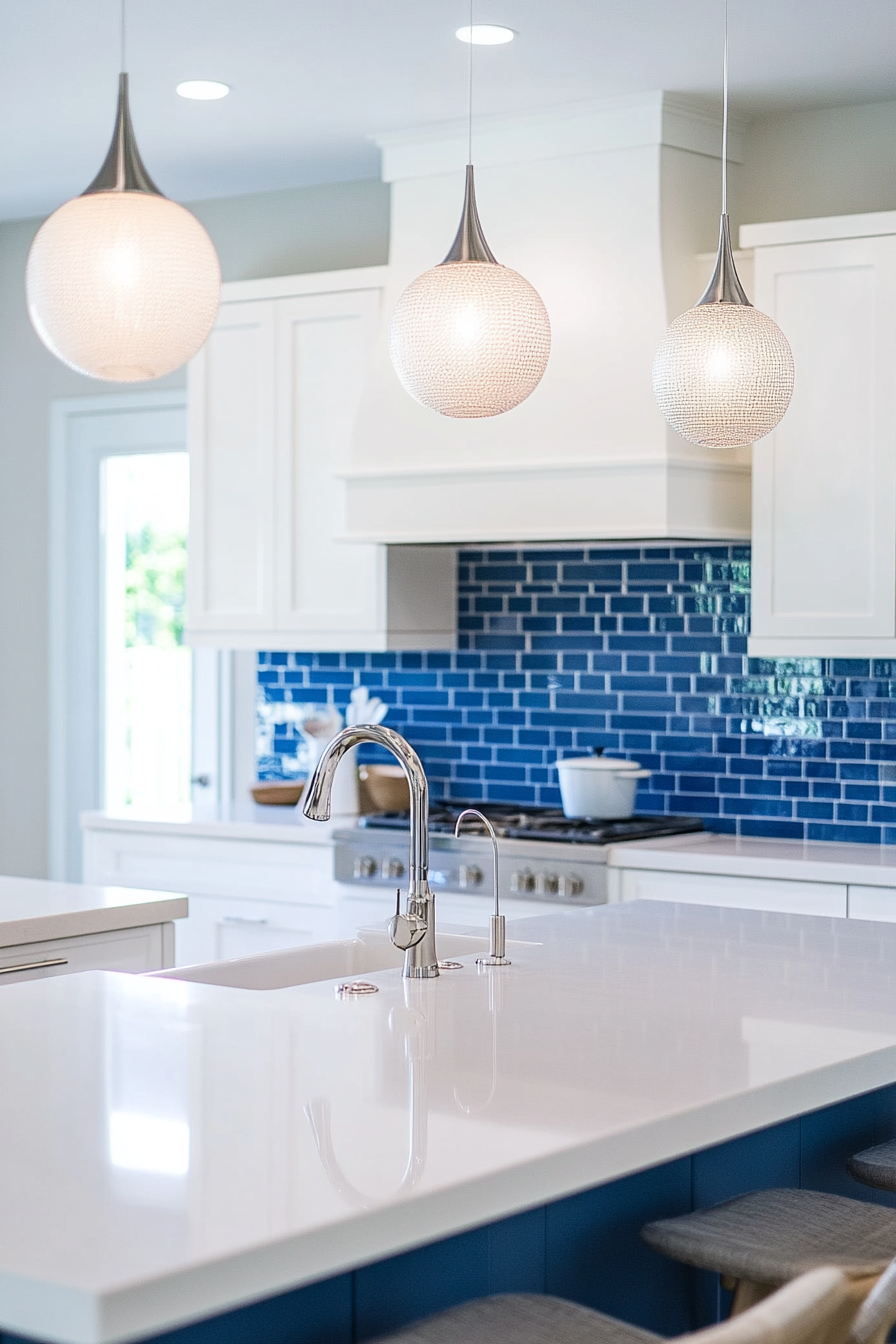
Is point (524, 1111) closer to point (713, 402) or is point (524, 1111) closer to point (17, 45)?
point (713, 402)

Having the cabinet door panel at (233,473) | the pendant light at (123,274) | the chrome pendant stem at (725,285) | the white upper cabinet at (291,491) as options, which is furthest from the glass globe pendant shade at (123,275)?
the cabinet door panel at (233,473)

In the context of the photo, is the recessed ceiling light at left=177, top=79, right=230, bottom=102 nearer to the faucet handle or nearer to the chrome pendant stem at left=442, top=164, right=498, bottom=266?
the chrome pendant stem at left=442, top=164, right=498, bottom=266

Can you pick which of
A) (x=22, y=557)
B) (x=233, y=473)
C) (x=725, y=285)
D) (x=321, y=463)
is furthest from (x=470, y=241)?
(x=22, y=557)

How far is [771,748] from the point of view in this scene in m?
4.66

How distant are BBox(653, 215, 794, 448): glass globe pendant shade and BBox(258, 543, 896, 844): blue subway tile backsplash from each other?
172 centimetres

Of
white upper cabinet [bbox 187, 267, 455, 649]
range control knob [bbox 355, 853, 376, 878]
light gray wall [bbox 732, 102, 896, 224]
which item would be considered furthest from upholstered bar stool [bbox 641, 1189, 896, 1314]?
light gray wall [bbox 732, 102, 896, 224]

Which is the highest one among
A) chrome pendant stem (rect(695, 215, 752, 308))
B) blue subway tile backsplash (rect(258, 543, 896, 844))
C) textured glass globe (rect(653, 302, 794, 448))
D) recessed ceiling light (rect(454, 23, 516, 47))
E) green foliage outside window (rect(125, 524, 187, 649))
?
recessed ceiling light (rect(454, 23, 516, 47))

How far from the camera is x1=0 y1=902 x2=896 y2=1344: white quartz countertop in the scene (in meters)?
1.32

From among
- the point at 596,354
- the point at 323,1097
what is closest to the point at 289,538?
the point at 596,354

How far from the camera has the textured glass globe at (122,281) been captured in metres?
2.28

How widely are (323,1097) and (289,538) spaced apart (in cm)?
342

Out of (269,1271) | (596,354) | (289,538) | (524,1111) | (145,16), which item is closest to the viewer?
(269,1271)

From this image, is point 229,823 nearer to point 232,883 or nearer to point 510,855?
point 232,883

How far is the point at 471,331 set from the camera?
2.71 meters
